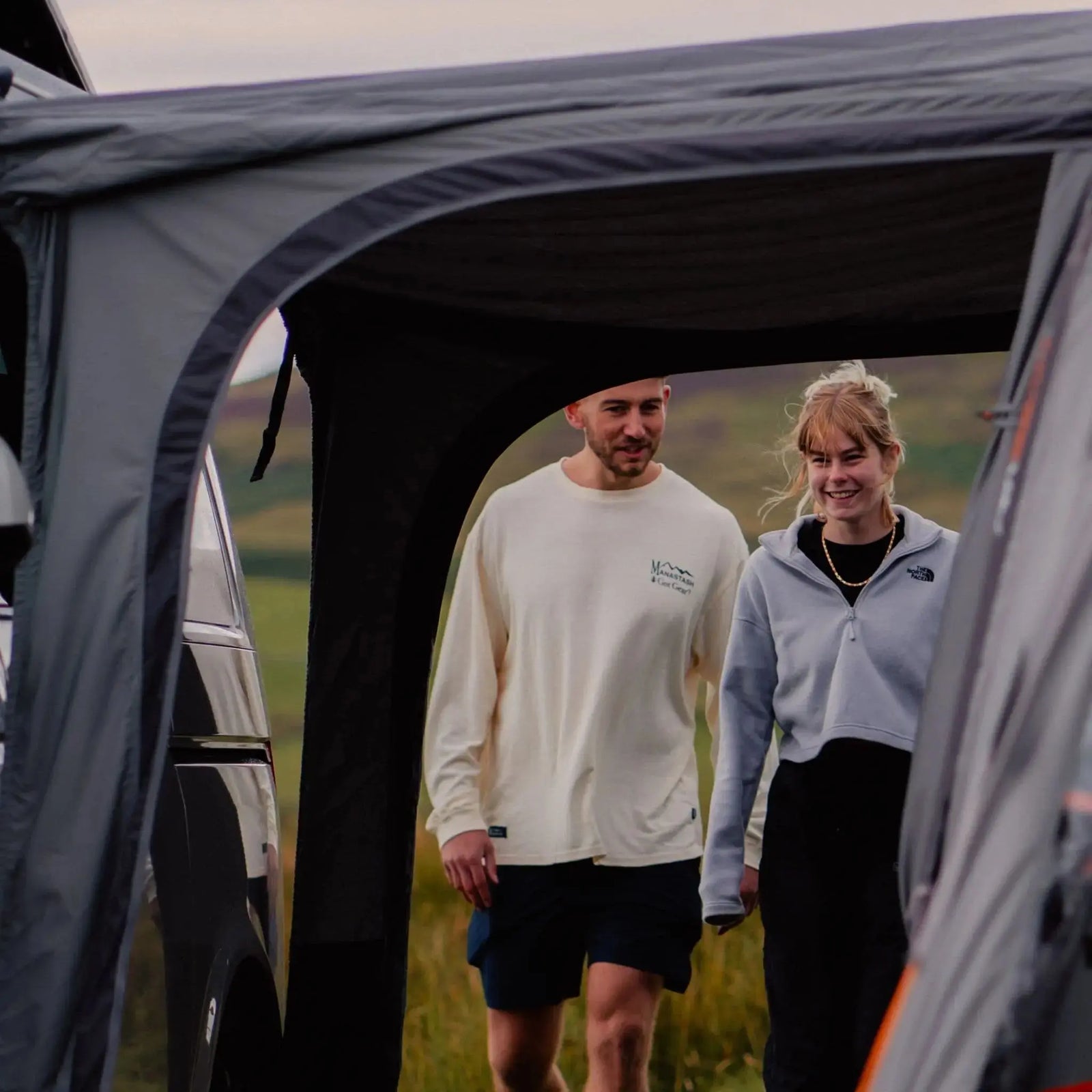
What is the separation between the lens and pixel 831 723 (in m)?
3.60

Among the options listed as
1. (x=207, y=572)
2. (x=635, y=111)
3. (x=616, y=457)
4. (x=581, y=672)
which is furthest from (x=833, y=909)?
(x=635, y=111)

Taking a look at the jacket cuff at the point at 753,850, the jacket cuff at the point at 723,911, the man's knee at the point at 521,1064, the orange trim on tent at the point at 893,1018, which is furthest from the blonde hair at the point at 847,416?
the orange trim on tent at the point at 893,1018

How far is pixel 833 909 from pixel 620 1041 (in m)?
0.73

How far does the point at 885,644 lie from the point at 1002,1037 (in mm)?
1722

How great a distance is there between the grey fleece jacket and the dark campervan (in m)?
1.01

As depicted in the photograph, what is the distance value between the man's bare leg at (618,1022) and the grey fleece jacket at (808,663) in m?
0.27

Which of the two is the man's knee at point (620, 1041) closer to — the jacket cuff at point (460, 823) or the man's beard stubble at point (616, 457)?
the jacket cuff at point (460, 823)

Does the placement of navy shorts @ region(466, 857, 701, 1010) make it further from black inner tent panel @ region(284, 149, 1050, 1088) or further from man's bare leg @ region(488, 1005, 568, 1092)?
black inner tent panel @ region(284, 149, 1050, 1088)

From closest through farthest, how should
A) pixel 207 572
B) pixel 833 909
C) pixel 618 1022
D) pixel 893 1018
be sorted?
pixel 893 1018, pixel 207 572, pixel 833 909, pixel 618 1022

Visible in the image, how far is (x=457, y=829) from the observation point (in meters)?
4.02

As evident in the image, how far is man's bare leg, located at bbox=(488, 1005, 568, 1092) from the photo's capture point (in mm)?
4090

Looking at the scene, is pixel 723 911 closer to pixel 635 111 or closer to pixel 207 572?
pixel 207 572

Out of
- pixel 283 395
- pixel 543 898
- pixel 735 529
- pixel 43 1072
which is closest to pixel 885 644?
pixel 735 529

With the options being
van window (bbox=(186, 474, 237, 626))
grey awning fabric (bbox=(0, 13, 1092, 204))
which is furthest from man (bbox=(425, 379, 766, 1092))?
grey awning fabric (bbox=(0, 13, 1092, 204))
